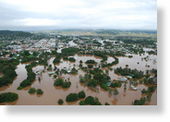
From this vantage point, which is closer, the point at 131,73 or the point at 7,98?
the point at 7,98

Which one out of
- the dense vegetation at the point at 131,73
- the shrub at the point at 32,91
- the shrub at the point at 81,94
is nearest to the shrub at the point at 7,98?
the shrub at the point at 32,91

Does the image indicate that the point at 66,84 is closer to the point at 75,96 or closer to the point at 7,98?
the point at 75,96

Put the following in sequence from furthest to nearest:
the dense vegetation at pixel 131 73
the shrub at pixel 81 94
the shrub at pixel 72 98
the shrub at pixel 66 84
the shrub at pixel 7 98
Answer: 1. the dense vegetation at pixel 131 73
2. the shrub at pixel 66 84
3. the shrub at pixel 81 94
4. the shrub at pixel 72 98
5. the shrub at pixel 7 98

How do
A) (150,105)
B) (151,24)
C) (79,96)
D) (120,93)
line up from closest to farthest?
(150,105) → (151,24) → (79,96) → (120,93)

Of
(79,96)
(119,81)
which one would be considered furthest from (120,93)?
(79,96)

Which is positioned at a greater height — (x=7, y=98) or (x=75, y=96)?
(x=7, y=98)

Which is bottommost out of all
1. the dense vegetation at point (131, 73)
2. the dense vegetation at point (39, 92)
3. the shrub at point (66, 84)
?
the dense vegetation at point (39, 92)

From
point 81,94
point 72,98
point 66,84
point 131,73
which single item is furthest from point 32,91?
point 131,73

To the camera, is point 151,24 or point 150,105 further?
point 151,24

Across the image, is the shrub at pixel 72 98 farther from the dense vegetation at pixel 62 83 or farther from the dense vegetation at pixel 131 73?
the dense vegetation at pixel 131 73
